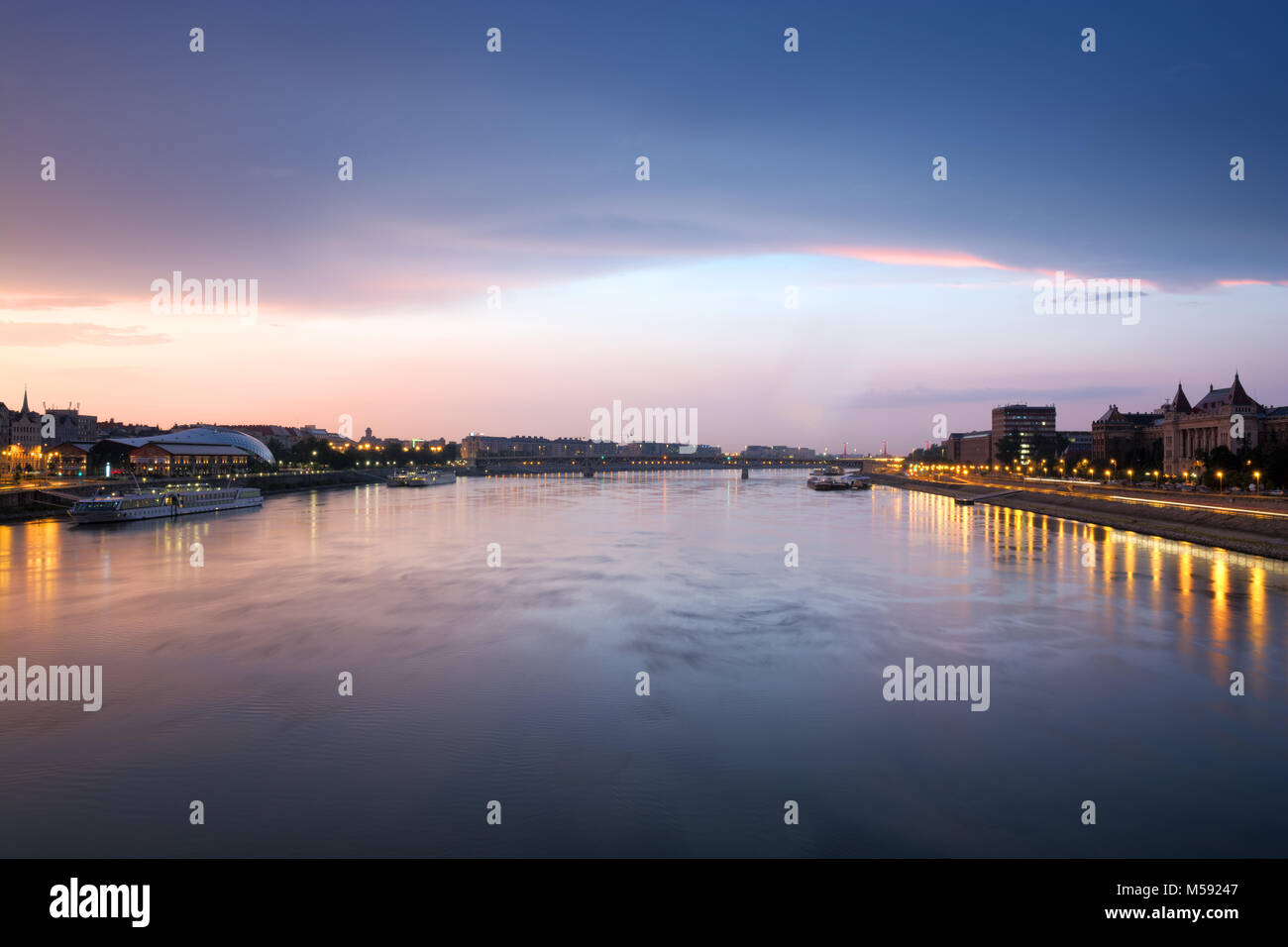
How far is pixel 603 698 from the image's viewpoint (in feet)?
44.8

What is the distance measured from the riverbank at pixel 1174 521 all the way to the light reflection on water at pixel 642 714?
18.5ft

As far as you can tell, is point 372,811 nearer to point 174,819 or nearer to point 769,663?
point 174,819

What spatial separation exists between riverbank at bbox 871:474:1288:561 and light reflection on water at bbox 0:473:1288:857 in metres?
5.65

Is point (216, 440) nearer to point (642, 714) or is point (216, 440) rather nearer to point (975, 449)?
point (642, 714)

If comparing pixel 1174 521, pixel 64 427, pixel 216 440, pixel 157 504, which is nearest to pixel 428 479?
pixel 216 440

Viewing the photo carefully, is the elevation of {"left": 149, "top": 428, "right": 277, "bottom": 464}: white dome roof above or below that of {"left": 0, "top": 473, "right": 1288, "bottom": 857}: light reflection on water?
above

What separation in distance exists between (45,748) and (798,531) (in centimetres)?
4024

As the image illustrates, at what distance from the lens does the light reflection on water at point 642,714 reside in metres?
8.72

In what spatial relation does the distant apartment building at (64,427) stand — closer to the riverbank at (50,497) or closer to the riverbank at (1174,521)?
the riverbank at (50,497)

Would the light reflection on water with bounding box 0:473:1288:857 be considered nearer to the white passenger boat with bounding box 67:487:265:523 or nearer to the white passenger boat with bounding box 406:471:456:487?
the white passenger boat with bounding box 67:487:265:523

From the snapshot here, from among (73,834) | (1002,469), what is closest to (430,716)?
(73,834)

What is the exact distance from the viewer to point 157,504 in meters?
53.2

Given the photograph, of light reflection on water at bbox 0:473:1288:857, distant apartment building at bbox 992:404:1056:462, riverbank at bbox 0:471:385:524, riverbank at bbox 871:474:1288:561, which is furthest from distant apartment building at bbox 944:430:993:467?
light reflection on water at bbox 0:473:1288:857

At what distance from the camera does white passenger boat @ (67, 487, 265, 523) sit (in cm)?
4694
